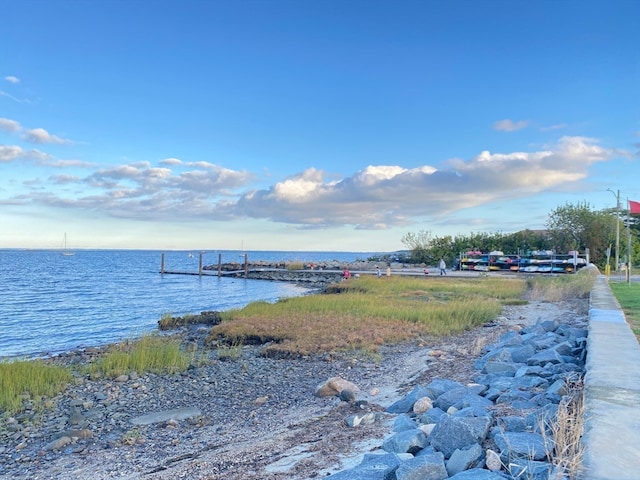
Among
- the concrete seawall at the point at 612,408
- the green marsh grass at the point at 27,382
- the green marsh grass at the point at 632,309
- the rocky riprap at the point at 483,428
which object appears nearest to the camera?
the concrete seawall at the point at 612,408

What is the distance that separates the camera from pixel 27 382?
26.9 ft

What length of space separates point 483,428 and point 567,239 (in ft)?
134

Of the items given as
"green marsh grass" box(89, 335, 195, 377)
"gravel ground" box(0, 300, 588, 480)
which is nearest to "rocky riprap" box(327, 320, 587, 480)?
"gravel ground" box(0, 300, 588, 480)

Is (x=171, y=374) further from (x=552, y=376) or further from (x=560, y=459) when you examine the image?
(x=560, y=459)

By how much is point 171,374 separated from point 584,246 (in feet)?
126

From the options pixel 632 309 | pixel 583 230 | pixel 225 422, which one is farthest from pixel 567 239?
pixel 225 422

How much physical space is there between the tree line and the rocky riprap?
33.4 meters

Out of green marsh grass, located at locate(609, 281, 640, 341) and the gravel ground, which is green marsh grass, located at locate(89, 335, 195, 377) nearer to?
the gravel ground

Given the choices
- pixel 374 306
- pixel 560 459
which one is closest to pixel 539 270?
pixel 374 306

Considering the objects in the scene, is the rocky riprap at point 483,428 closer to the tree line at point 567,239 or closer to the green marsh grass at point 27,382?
the green marsh grass at point 27,382

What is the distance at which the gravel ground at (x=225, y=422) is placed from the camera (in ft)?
16.2

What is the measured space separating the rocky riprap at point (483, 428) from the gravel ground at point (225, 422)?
1.63 ft

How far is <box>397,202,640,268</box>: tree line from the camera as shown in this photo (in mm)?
38531

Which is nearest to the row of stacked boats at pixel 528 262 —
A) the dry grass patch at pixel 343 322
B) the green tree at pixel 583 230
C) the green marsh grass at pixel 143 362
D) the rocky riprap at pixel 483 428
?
the green tree at pixel 583 230
